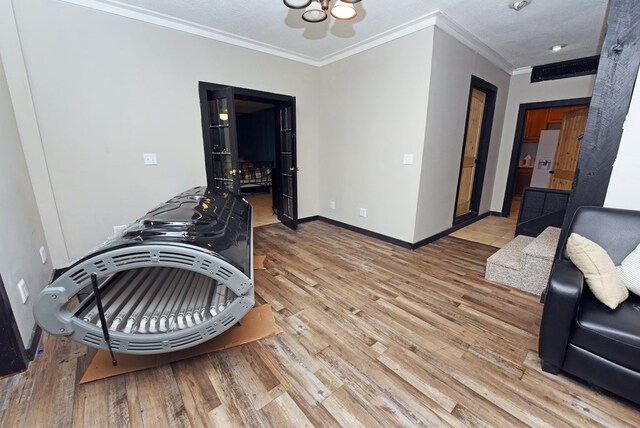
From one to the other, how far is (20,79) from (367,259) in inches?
142

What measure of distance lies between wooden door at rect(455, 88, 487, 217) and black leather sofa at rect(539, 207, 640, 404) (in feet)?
9.02

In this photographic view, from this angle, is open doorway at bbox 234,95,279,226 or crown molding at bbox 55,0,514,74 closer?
crown molding at bbox 55,0,514,74

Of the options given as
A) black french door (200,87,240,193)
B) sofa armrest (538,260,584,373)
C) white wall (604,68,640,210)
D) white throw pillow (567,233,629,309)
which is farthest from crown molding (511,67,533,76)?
black french door (200,87,240,193)

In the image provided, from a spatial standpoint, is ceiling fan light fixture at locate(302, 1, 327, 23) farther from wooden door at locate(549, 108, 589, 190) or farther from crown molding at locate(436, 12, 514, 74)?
wooden door at locate(549, 108, 589, 190)

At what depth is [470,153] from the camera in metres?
4.23

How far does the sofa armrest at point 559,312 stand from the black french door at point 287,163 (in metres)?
3.12

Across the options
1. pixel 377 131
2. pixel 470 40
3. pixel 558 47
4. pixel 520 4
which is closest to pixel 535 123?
pixel 558 47

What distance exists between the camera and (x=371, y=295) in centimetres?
229

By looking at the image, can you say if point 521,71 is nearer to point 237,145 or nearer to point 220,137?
point 237,145

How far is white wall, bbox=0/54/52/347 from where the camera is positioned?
5.11ft

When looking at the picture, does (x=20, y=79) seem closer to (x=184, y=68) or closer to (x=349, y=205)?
(x=184, y=68)

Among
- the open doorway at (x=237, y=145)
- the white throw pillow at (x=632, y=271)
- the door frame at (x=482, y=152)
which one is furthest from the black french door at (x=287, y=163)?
the white throw pillow at (x=632, y=271)

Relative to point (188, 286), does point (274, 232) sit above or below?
below

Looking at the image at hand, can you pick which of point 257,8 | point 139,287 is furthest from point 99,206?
point 257,8
